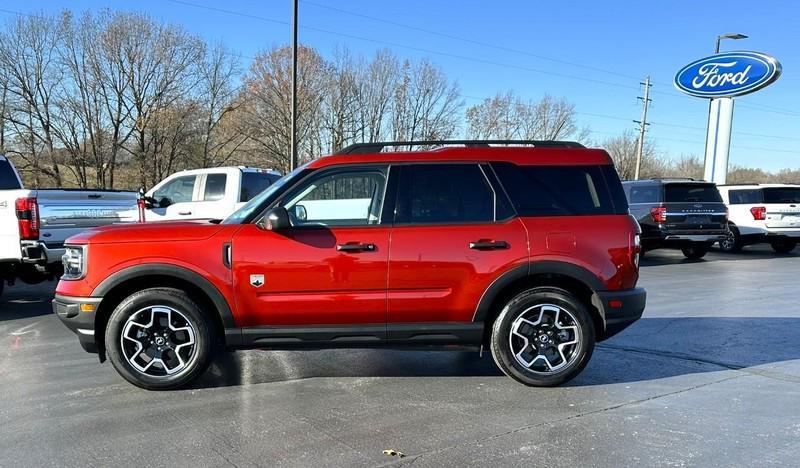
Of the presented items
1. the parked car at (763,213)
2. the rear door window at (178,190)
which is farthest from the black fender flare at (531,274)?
the parked car at (763,213)

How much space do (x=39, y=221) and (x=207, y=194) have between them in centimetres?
360

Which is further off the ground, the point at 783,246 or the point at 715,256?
the point at 783,246

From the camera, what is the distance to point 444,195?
450cm

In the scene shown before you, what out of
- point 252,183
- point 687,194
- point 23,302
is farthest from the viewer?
point 687,194

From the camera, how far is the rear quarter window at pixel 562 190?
14.8 feet

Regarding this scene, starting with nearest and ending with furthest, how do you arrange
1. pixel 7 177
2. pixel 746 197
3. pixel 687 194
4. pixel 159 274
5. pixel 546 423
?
pixel 546 423
pixel 159 274
pixel 7 177
pixel 687 194
pixel 746 197

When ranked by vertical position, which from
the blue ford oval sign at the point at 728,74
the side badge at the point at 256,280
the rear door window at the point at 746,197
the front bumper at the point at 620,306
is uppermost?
the blue ford oval sign at the point at 728,74

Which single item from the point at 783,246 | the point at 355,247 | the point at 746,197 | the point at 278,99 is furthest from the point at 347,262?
the point at 278,99

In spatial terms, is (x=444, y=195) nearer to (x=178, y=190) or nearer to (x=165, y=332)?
(x=165, y=332)

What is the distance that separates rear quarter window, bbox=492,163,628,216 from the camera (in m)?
4.51

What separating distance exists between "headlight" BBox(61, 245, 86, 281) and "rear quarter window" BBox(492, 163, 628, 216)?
10.9 ft

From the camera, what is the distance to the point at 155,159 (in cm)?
3266

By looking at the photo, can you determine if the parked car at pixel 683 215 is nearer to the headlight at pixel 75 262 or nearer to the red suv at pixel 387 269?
the red suv at pixel 387 269

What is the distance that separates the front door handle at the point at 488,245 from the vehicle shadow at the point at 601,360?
1236 millimetres
